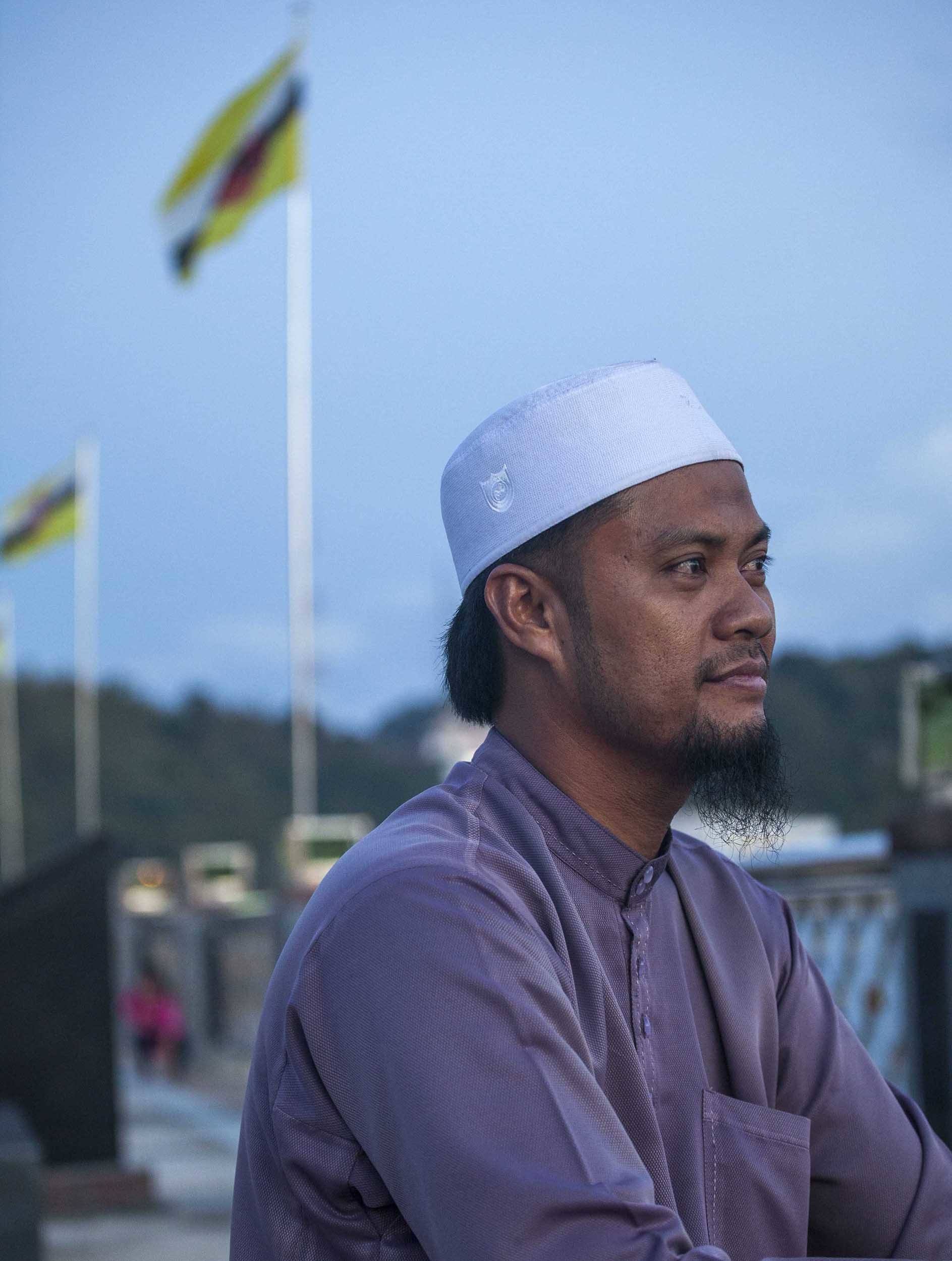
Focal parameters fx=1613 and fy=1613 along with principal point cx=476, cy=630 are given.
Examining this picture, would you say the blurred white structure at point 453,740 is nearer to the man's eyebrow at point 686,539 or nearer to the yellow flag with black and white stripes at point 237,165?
the man's eyebrow at point 686,539

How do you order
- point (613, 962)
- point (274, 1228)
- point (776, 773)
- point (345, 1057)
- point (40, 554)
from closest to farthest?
point (345, 1057)
point (274, 1228)
point (613, 962)
point (776, 773)
point (40, 554)

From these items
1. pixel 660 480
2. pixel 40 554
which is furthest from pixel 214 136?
pixel 660 480

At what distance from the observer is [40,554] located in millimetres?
23859

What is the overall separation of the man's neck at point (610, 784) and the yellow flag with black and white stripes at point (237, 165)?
1437cm

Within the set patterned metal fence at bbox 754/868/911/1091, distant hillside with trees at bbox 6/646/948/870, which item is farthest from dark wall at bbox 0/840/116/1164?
distant hillside with trees at bbox 6/646/948/870

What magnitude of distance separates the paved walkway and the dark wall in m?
0.26

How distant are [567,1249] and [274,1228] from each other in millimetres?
370

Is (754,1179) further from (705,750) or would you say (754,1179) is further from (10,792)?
Answer: (10,792)

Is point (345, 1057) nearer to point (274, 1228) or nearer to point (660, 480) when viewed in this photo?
point (274, 1228)

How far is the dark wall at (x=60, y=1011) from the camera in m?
9.98

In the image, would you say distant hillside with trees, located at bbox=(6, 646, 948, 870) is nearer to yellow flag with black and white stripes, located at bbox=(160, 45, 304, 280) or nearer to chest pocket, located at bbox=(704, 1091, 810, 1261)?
yellow flag with black and white stripes, located at bbox=(160, 45, 304, 280)

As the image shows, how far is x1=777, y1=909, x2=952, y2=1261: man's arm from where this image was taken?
1791mm

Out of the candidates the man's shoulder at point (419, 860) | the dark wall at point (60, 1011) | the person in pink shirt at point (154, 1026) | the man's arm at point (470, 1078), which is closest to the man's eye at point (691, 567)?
the man's shoulder at point (419, 860)

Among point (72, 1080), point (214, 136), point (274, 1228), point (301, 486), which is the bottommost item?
point (72, 1080)
